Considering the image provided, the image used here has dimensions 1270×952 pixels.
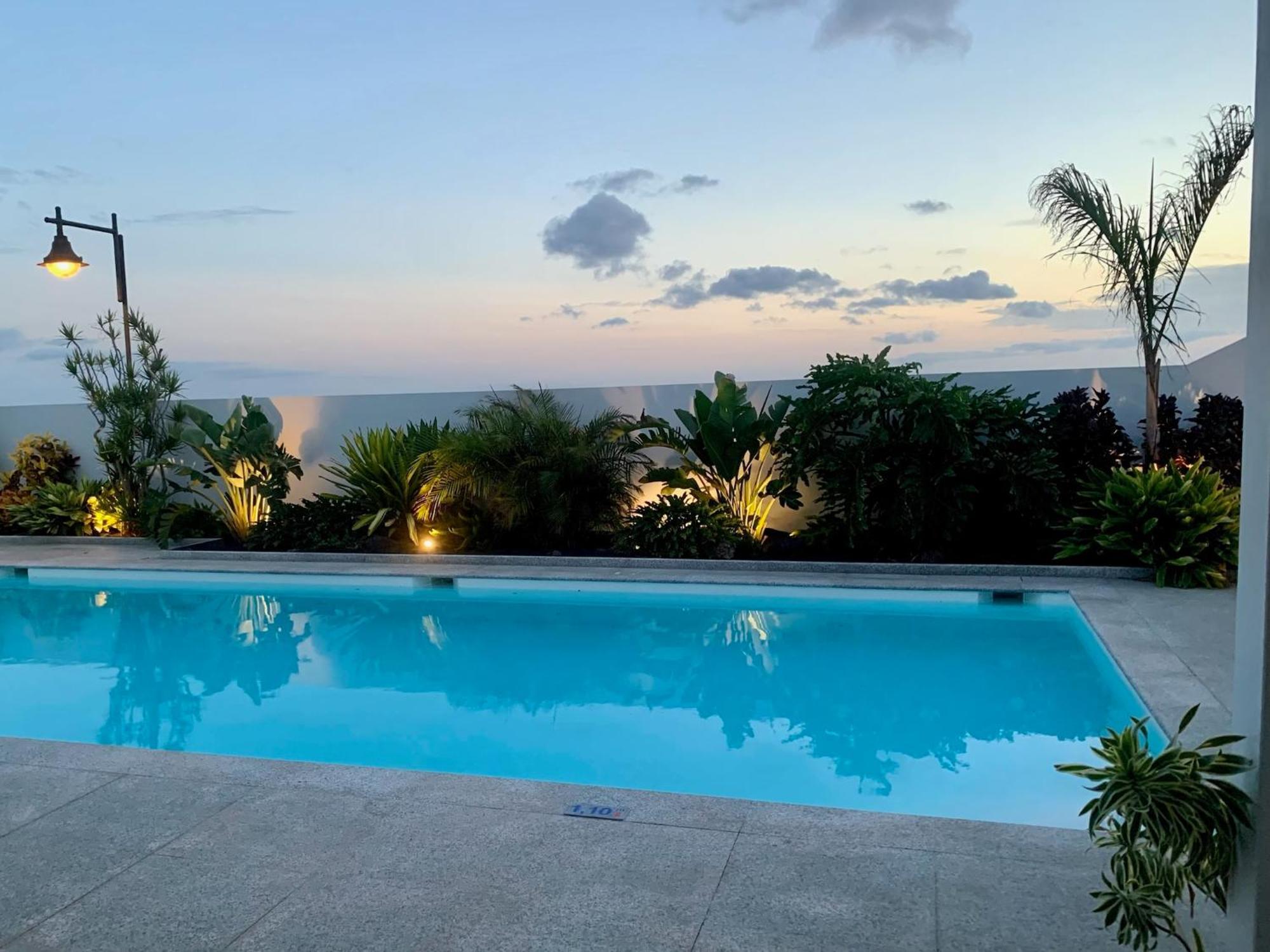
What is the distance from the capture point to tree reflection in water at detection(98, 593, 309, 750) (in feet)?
22.0

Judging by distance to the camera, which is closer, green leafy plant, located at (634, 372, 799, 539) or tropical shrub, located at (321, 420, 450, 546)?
green leafy plant, located at (634, 372, 799, 539)

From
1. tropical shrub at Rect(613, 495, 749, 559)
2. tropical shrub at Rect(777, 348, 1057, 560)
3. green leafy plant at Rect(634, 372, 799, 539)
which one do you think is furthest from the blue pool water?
green leafy plant at Rect(634, 372, 799, 539)

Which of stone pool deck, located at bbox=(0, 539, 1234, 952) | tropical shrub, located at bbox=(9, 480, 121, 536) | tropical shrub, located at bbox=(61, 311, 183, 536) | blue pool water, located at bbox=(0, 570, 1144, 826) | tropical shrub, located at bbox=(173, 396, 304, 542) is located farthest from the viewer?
tropical shrub, located at bbox=(9, 480, 121, 536)

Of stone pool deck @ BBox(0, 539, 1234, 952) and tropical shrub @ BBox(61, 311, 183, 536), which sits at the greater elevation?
tropical shrub @ BBox(61, 311, 183, 536)

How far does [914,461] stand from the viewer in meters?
9.66

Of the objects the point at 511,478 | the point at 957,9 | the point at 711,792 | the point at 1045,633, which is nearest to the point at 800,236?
the point at 957,9

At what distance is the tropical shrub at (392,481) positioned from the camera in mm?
11719

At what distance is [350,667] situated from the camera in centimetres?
796

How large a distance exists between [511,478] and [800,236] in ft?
17.3

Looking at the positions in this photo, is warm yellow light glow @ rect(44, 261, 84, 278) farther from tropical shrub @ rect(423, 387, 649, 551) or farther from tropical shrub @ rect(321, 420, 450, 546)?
tropical shrub @ rect(423, 387, 649, 551)

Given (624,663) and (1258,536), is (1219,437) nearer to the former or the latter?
(624,663)

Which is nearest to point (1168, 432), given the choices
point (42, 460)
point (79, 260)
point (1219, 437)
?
point (1219, 437)

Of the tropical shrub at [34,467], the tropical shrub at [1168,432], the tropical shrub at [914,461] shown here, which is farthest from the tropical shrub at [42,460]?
the tropical shrub at [1168,432]

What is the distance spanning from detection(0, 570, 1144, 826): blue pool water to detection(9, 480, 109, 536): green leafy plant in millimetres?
3399
